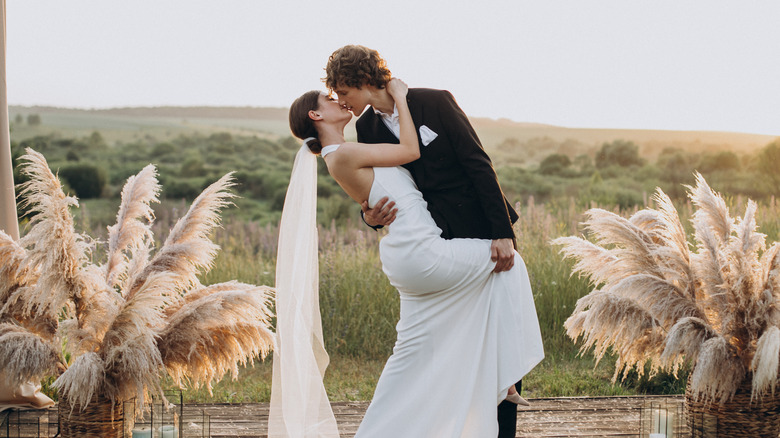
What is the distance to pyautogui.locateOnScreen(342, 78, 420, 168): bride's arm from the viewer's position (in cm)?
275

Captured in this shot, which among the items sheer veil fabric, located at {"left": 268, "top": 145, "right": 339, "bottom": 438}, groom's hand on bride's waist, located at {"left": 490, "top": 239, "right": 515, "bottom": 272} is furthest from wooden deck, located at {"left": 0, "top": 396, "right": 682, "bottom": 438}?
groom's hand on bride's waist, located at {"left": 490, "top": 239, "right": 515, "bottom": 272}

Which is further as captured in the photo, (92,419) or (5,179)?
(5,179)

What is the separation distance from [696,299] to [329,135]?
1.92 metres

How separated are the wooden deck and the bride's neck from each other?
161 cm

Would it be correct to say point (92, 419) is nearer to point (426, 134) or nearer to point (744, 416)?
A: point (426, 134)

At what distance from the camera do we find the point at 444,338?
277 cm

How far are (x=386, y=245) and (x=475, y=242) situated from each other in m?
0.35

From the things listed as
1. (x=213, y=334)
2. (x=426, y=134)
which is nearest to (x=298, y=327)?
(x=213, y=334)

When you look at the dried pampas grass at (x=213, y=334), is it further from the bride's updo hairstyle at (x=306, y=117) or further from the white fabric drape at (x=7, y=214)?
the white fabric drape at (x=7, y=214)

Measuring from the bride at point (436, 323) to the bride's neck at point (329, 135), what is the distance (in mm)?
86

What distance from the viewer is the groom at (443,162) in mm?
2740

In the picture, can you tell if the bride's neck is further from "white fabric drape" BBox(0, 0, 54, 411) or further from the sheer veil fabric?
"white fabric drape" BBox(0, 0, 54, 411)

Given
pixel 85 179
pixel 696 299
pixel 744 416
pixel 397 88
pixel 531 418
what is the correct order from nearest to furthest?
1. pixel 397 88
2. pixel 744 416
3. pixel 696 299
4. pixel 531 418
5. pixel 85 179

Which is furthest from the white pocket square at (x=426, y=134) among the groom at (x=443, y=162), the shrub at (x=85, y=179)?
the shrub at (x=85, y=179)
